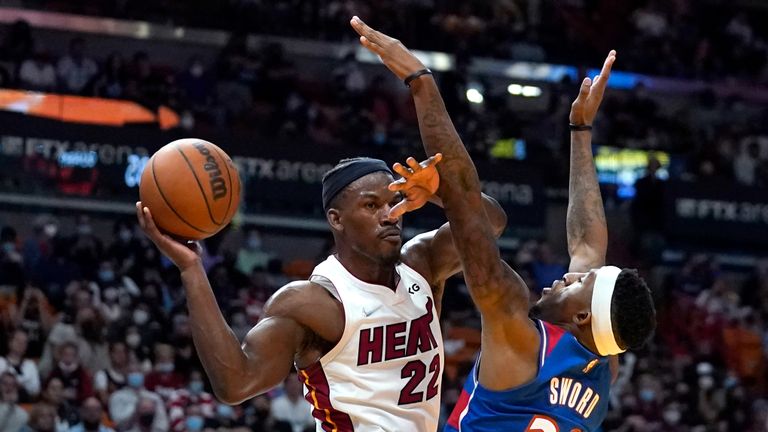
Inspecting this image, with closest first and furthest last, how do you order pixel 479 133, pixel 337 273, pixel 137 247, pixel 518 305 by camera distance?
pixel 518 305 → pixel 337 273 → pixel 137 247 → pixel 479 133

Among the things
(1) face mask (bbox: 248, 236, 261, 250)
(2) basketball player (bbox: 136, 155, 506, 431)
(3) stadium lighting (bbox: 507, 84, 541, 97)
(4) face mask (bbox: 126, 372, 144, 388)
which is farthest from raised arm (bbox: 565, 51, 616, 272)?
(3) stadium lighting (bbox: 507, 84, 541, 97)

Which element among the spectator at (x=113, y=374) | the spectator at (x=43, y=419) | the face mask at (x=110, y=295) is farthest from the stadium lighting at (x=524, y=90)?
the spectator at (x=43, y=419)

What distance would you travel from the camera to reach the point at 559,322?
4742mm

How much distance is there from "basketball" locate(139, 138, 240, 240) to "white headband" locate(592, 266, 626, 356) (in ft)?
4.50

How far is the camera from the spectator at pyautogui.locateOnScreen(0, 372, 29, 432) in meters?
10.2

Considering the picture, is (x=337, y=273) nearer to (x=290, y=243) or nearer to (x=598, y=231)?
(x=598, y=231)

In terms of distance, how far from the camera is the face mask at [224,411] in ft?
36.3

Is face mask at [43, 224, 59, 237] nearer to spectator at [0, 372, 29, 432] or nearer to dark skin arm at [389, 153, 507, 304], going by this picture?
spectator at [0, 372, 29, 432]

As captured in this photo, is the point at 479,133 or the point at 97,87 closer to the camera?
the point at 97,87

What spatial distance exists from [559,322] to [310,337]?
0.94 meters

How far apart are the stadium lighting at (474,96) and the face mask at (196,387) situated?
7.42 metres

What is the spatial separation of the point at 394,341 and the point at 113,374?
6.68 m

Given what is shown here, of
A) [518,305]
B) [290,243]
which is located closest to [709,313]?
[290,243]

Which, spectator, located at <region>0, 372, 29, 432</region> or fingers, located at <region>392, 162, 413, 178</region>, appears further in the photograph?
spectator, located at <region>0, 372, 29, 432</region>
